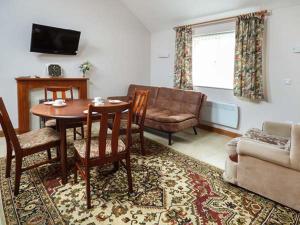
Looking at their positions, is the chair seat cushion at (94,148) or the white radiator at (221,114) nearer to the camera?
the chair seat cushion at (94,148)

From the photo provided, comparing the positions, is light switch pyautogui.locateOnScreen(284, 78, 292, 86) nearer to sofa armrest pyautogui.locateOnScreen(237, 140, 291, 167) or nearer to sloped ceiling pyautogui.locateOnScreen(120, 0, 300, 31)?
sloped ceiling pyautogui.locateOnScreen(120, 0, 300, 31)

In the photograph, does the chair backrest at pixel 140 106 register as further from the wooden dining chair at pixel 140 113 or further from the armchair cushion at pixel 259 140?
the armchair cushion at pixel 259 140

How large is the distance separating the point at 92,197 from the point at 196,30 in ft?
12.5

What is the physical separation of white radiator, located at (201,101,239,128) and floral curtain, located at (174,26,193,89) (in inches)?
24.8

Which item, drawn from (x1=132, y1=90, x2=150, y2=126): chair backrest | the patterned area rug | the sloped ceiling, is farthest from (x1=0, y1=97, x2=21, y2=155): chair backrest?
the sloped ceiling

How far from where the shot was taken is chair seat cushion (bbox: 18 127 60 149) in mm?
2191

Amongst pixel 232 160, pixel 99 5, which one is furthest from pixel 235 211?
pixel 99 5

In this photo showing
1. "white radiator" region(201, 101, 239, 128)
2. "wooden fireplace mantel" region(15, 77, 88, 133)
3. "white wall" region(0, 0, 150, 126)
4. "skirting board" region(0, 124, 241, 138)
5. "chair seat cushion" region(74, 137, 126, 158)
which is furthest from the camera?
"skirting board" region(0, 124, 241, 138)

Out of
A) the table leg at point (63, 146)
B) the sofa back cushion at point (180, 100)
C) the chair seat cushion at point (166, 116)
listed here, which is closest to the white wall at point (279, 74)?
the sofa back cushion at point (180, 100)

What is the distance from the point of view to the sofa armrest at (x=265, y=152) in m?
1.90

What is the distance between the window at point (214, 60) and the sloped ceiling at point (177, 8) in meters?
0.45

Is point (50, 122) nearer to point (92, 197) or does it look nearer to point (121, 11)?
point (92, 197)

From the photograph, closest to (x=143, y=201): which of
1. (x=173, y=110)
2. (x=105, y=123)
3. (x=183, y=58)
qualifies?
(x=105, y=123)

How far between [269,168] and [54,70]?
3.89 m
